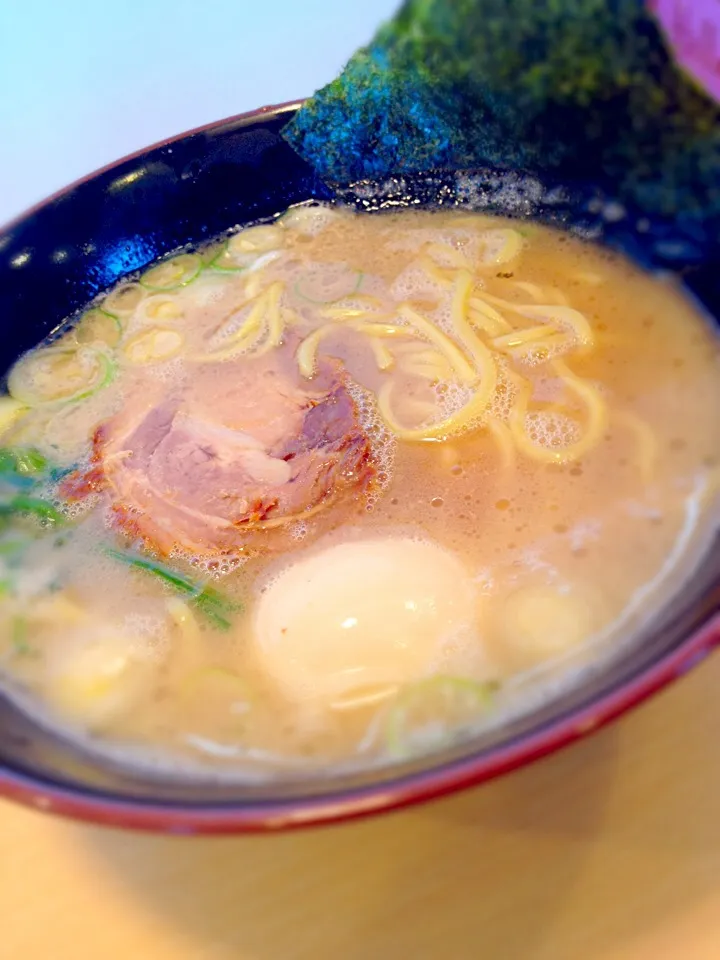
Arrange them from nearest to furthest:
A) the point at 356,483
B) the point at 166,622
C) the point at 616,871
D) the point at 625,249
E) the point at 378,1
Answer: the point at 616,871 → the point at 166,622 → the point at 356,483 → the point at 625,249 → the point at 378,1

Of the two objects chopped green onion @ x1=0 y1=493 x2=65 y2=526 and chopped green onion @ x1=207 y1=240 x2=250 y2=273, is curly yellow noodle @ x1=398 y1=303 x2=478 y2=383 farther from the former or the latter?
chopped green onion @ x1=0 y1=493 x2=65 y2=526

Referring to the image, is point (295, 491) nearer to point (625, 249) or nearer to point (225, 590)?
point (225, 590)

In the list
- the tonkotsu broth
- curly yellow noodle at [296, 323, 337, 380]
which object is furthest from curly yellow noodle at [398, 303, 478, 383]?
curly yellow noodle at [296, 323, 337, 380]

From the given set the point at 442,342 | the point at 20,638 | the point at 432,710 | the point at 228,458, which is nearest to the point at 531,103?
the point at 442,342

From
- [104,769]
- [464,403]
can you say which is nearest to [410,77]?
[464,403]

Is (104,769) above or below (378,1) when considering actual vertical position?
below

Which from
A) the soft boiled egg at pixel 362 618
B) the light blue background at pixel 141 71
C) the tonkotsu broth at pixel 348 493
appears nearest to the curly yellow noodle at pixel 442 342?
the tonkotsu broth at pixel 348 493

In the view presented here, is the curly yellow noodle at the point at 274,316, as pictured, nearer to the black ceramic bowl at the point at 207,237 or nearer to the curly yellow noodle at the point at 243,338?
the curly yellow noodle at the point at 243,338
